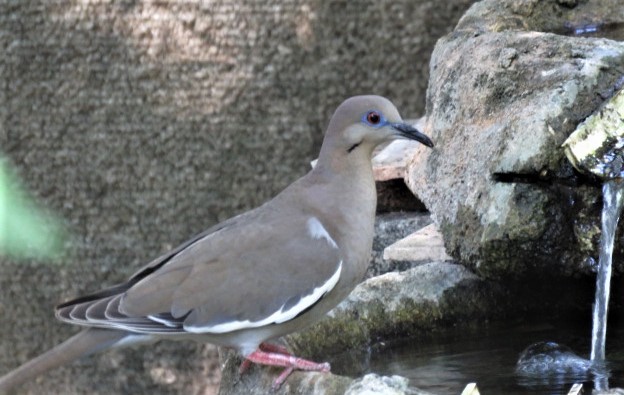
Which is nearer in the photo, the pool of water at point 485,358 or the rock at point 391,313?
the pool of water at point 485,358

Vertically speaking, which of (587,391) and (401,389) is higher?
(401,389)

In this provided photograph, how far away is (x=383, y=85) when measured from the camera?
4.62 metres

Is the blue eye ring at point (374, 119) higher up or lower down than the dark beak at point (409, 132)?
higher up

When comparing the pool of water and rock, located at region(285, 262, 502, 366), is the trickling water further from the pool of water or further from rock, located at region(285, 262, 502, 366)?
rock, located at region(285, 262, 502, 366)

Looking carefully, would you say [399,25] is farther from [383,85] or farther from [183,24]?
[183,24]

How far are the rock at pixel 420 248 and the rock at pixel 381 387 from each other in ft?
4.01

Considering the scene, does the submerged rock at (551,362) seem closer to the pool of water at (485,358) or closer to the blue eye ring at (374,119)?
the pool of water at (485,358)

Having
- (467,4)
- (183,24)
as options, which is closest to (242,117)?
(183,24)

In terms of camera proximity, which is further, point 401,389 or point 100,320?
point 100,320

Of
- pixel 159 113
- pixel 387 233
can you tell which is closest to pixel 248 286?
pixel 387 233

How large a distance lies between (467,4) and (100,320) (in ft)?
7.71

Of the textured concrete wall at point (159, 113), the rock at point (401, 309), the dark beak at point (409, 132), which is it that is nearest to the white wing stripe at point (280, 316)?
the rock at point (401, 309)

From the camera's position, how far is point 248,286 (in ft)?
9.11

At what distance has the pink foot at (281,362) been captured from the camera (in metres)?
2.60
